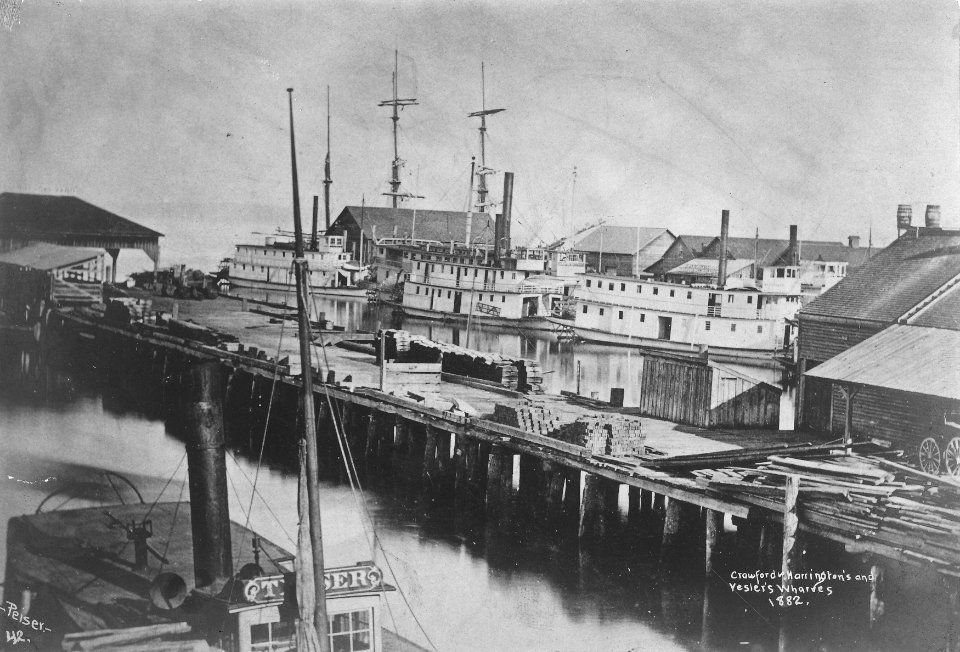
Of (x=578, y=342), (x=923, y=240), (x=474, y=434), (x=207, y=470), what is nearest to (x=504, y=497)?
(x=474, y=434)

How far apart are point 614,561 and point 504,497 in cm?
446

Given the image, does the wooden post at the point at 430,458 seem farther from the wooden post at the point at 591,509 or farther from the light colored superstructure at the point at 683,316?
the light colored superstructure at the point at 683,316

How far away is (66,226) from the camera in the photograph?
82.3ft

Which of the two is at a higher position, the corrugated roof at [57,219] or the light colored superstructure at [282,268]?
the corrugated roof at [57,219]

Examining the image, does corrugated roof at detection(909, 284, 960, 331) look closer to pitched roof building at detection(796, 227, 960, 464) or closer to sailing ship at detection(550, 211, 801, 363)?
pitched roof building at detection(796, 227, 960, 464)

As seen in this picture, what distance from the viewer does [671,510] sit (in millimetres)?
20875

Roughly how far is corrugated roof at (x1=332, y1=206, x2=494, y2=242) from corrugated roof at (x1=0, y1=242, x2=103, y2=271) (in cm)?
6127

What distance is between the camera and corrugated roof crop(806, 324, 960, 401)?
18.9 m

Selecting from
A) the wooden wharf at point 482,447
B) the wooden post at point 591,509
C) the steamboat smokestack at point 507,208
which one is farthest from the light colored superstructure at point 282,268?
the wooden post at point 591,509

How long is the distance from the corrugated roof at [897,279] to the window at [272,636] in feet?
61.0

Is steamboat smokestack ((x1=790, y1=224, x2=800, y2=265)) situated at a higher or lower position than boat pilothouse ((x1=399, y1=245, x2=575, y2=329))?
higher

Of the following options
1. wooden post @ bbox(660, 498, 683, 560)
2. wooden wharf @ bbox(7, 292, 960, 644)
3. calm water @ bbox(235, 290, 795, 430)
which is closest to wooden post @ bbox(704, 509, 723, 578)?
wooden wharf @ bbox(7, 292, 960, 644)

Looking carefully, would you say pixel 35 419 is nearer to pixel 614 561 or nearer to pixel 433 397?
pixel 433 397

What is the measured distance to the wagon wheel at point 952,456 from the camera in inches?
710
